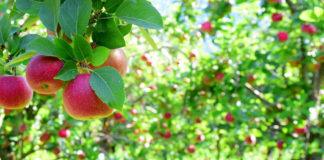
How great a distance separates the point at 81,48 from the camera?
0.61m

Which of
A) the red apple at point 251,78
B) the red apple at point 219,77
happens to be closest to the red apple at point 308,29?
the red apple at point 251,78

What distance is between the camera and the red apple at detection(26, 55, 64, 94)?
2.14 ft

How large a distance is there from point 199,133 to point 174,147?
600 mm

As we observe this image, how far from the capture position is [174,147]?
4.17 metres

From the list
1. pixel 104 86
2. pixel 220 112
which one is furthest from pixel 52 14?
pixel 220 112

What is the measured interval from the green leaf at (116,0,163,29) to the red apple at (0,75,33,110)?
43 cm

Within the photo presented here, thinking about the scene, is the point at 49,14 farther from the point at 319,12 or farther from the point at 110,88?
the point at 319,12

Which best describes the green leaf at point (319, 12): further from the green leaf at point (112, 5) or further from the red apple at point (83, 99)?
the red apple at point (83, 99)

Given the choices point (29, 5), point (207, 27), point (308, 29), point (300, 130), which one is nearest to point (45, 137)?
point (207, 27)

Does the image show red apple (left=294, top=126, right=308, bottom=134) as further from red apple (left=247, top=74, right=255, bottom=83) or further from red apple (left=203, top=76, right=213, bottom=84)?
red apple (left=203, top=76, right=213, bottom=84)

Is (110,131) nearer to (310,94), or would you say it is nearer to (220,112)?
(220,112)

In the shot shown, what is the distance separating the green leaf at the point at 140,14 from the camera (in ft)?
2.09

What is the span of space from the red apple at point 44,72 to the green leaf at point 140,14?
194 millimetres

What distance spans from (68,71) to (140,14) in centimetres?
21
